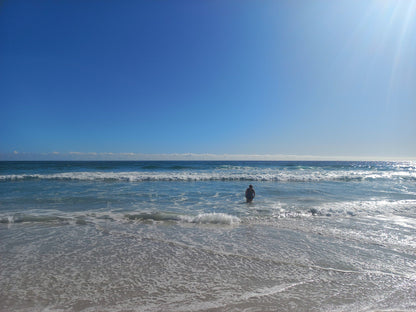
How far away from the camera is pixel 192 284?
Result: 179 inches

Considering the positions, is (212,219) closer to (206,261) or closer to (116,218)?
(206,261)

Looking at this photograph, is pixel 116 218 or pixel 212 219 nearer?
pixel 212 219

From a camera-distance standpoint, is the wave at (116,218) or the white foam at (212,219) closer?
the wave at (116,218)

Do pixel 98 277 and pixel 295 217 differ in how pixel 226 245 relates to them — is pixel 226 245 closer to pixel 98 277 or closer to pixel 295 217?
pixel 98 277

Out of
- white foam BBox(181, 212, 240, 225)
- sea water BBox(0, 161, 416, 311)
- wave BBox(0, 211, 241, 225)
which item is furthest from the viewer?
white foam BBox(181, 212, 240, 225)

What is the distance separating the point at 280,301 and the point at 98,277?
141 inches

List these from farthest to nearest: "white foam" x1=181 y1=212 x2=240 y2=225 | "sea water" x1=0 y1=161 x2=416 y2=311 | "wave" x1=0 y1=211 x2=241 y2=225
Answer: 1. "white foam" x1=181 y1=212 x2=240 y2=225
2. "wave" x1=0 y1=211 x2=241 y2=225
3. "sea water" x1=0 y1=161 x2=416 y2=311

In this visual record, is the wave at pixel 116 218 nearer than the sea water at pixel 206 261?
No

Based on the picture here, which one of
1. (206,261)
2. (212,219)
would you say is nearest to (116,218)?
(212,219)

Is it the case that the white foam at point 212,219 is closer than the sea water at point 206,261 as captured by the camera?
No

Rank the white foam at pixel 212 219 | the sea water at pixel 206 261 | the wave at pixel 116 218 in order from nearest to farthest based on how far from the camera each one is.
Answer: the sea water at pixel 206 261 < the wave at pixel 116 218 < the white foam at pixel 212 219

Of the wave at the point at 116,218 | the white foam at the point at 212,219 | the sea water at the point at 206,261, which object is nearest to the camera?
the sea water at the point at 206,261

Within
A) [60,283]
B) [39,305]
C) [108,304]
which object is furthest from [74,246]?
[108,304]

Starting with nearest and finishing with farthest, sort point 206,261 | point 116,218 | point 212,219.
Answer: point 206,261 → point 212,219 → point 116,218
